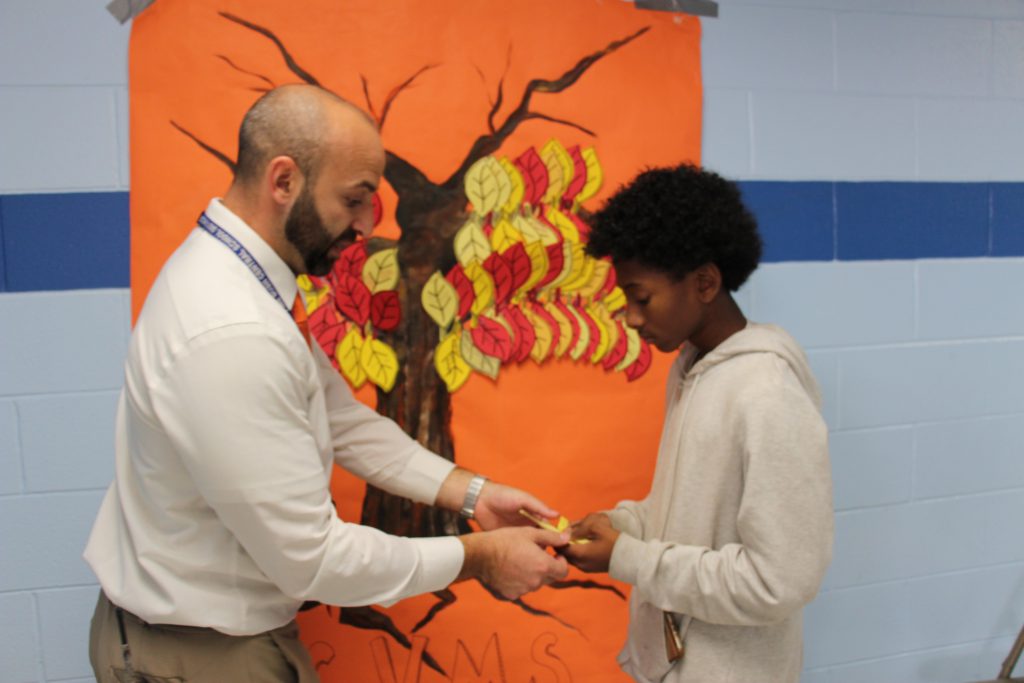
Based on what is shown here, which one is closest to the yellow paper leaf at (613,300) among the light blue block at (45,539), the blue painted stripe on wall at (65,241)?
the blue painted stripe on wall at (65,241)

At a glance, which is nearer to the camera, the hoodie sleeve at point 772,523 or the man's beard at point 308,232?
the hoodie sleeve at point 772,523

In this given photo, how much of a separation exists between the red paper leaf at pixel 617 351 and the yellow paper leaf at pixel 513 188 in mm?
359

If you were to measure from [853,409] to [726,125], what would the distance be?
792mm

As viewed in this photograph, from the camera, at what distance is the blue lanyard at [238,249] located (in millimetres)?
1143

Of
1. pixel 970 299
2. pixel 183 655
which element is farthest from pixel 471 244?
pixel 970 299

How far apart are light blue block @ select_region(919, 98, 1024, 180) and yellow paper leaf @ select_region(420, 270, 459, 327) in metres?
1.27

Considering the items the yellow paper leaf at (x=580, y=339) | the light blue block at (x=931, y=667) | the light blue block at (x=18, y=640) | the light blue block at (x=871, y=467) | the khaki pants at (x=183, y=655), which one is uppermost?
the yellow paper leaf at (x=580, y=339)

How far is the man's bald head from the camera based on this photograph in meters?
1.15

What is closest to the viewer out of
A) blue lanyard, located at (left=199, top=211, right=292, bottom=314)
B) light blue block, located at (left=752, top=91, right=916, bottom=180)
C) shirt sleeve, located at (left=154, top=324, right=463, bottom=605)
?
shirt sleeve, located at (left=154, top=324, right=463, bottom=605)

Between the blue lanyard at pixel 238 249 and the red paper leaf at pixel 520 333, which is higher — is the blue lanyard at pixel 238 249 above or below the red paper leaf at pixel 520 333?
above

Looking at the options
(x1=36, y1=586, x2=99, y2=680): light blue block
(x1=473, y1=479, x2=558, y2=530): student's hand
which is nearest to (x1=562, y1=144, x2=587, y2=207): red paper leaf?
(x1=473, y1=479, x2=558, y2=530): student's hand

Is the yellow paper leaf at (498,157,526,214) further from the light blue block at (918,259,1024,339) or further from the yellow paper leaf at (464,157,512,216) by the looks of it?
the light blue block at (918,259,1024,339)

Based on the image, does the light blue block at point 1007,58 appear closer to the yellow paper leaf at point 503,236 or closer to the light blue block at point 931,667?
the yellow paper leaf at point 503,236

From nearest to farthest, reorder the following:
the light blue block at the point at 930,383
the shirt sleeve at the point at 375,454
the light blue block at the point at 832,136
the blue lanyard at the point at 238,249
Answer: the blue lanyard at the point at 238,249
the shirt sleeve at the point at 375,454
the light blue block at the point at 832,136
the light blue block at the point at 930,383
